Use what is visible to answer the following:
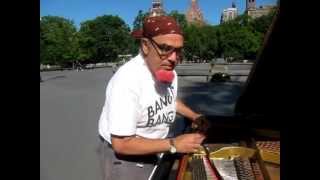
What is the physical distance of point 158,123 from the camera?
238 cm

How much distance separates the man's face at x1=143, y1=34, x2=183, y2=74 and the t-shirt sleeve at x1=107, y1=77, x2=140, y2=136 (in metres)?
0.18

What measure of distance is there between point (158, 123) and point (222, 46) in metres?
53.5

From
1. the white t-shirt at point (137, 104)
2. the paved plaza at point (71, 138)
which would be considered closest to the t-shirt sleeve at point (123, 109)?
the white t-shirt at point (137, 104)

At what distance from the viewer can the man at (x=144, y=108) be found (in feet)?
6.92

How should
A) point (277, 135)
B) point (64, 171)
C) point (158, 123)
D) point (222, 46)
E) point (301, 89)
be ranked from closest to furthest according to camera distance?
point (301, 89) < point (158, 123) < point (277, 135) < point (64, 171) < point (222, 46)

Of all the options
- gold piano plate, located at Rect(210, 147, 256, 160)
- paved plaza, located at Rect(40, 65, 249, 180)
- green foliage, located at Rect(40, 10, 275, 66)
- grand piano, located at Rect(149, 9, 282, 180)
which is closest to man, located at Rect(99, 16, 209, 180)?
grand piano, located at Rect(149, 9, 282, 180)

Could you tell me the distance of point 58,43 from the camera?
5925 centimetres

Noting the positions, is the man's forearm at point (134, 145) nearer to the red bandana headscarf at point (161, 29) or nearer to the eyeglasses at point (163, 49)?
the red bandana headscarf at point (161, 29)

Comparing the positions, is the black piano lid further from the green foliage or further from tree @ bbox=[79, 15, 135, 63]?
tree @ bbox=[79, 15, 135, 63]

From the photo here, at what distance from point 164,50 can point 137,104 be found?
0.98 ft

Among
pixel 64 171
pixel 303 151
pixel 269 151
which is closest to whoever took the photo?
pixel 303 151
